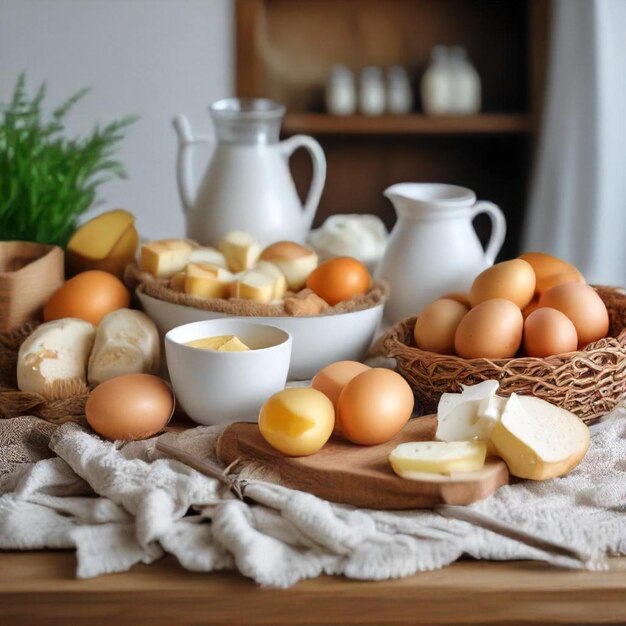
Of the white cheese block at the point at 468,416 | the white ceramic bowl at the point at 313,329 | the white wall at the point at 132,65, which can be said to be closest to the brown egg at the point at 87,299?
the white ceramic bowl at the point at 313,329

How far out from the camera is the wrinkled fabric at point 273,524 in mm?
566

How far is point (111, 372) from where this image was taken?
2.62 ft

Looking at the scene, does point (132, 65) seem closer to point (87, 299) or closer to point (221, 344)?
point (87, 299)

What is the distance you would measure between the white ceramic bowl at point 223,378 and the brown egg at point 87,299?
0.16 metres

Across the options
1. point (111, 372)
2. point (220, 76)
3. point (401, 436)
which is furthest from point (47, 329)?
point (220, 76)

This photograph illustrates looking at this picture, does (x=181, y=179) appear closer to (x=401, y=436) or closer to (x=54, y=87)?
(x=401, y=436)

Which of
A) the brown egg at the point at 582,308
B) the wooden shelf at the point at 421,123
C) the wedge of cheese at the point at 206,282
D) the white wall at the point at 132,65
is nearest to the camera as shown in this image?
the brown egg at the point at 582,308

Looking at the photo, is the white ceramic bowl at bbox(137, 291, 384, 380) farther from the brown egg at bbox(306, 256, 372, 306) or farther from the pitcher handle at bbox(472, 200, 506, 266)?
the pitcher handle at bbox(472, 200, 506, 266)

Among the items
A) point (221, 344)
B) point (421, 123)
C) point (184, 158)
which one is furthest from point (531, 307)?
point (421, 123)

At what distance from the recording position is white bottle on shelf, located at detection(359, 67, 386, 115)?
2.46 m

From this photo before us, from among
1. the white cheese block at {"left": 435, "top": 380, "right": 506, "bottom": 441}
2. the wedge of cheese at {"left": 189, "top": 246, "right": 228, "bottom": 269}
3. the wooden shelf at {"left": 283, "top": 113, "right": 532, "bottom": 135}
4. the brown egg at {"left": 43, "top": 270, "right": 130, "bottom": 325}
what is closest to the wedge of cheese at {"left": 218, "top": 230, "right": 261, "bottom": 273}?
the wedge of cheese at {"left": 189, "top": 246, "right": 228, "bottom": 269}

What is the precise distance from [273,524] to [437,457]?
0.40ft

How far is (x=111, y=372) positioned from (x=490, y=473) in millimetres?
360

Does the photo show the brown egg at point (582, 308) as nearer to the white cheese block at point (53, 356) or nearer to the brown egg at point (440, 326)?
the brown egg at point (440, 326)
